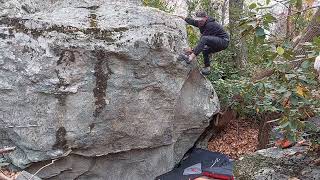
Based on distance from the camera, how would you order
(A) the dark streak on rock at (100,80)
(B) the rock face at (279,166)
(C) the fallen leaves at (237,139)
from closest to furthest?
1. (B) the rock face at (279,166)
2. (A) the dark streak on rock at (100,80)
3. (C) the fallen leaves at (237,139)

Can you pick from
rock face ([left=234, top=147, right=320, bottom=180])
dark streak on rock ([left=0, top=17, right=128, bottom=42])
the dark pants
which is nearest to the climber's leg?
the dark pants

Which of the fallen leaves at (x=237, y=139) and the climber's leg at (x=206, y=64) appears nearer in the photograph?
the climber's leg at (x=206, y=64)

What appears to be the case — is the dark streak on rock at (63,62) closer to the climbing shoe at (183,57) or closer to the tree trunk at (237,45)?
the climbing shoe at (183,57)

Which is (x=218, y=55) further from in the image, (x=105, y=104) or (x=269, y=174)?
(x=269, y=174)

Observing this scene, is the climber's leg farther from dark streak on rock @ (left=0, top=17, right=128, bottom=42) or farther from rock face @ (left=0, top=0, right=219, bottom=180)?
dark streak on rock @ (left=0, top=17, right=128, bottom=42)

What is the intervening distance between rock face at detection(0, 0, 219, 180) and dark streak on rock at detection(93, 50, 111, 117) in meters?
0.02

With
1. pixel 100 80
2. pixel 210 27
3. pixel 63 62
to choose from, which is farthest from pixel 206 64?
pixel 63 62

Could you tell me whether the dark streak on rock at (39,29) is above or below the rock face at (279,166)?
above

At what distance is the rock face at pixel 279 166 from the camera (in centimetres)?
393

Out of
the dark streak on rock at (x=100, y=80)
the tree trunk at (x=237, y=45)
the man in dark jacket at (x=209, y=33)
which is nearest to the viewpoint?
the dark streak on rock at (x=100, y=80)

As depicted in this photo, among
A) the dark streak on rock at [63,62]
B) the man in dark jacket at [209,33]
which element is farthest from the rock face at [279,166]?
the dark streak on rock at [63,62]

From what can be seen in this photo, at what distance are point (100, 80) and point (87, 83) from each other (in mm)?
203

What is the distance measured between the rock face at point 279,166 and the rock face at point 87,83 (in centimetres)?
258

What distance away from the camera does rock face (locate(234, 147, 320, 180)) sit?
3.93 meters
